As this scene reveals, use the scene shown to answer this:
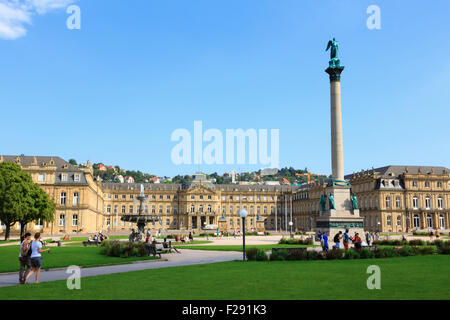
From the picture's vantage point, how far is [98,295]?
1157 centimetres

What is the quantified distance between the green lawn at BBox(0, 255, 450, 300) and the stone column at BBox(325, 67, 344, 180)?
77.4ft

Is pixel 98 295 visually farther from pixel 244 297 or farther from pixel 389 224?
pixel 389 224

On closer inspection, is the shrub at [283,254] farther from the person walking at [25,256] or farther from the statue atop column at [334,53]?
the statue atop column at [334,53]

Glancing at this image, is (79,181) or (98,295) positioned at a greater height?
(79,181)

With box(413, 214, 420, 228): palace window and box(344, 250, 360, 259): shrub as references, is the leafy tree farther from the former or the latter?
box(413, 214, 420, 228): palace window

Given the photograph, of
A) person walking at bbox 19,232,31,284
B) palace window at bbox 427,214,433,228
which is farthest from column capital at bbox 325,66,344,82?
palace window at bbox 427,214,433,228

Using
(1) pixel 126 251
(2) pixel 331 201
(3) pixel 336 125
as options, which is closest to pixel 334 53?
(3) pixel 336 125

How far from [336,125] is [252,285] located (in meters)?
31.2

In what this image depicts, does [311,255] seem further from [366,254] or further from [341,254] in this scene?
[366,254]

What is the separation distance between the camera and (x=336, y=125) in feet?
134

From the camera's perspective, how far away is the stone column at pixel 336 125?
133ft
